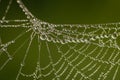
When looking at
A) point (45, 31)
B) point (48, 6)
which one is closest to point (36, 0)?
point (48, 6)

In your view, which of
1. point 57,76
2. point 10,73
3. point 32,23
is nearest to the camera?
point 32,23

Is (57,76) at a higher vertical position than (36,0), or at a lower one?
lower

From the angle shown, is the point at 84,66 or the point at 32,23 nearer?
the point at 32,23

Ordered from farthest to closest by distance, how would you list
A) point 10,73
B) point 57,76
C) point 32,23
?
point 10,73
point 57,76
point 32,23

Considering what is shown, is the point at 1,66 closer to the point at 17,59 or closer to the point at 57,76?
the point at 17,59

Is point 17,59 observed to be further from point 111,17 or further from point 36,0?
point 111,17

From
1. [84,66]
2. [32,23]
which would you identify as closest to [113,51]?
[84,66]

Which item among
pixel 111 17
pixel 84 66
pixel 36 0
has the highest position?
pixel 36 0
